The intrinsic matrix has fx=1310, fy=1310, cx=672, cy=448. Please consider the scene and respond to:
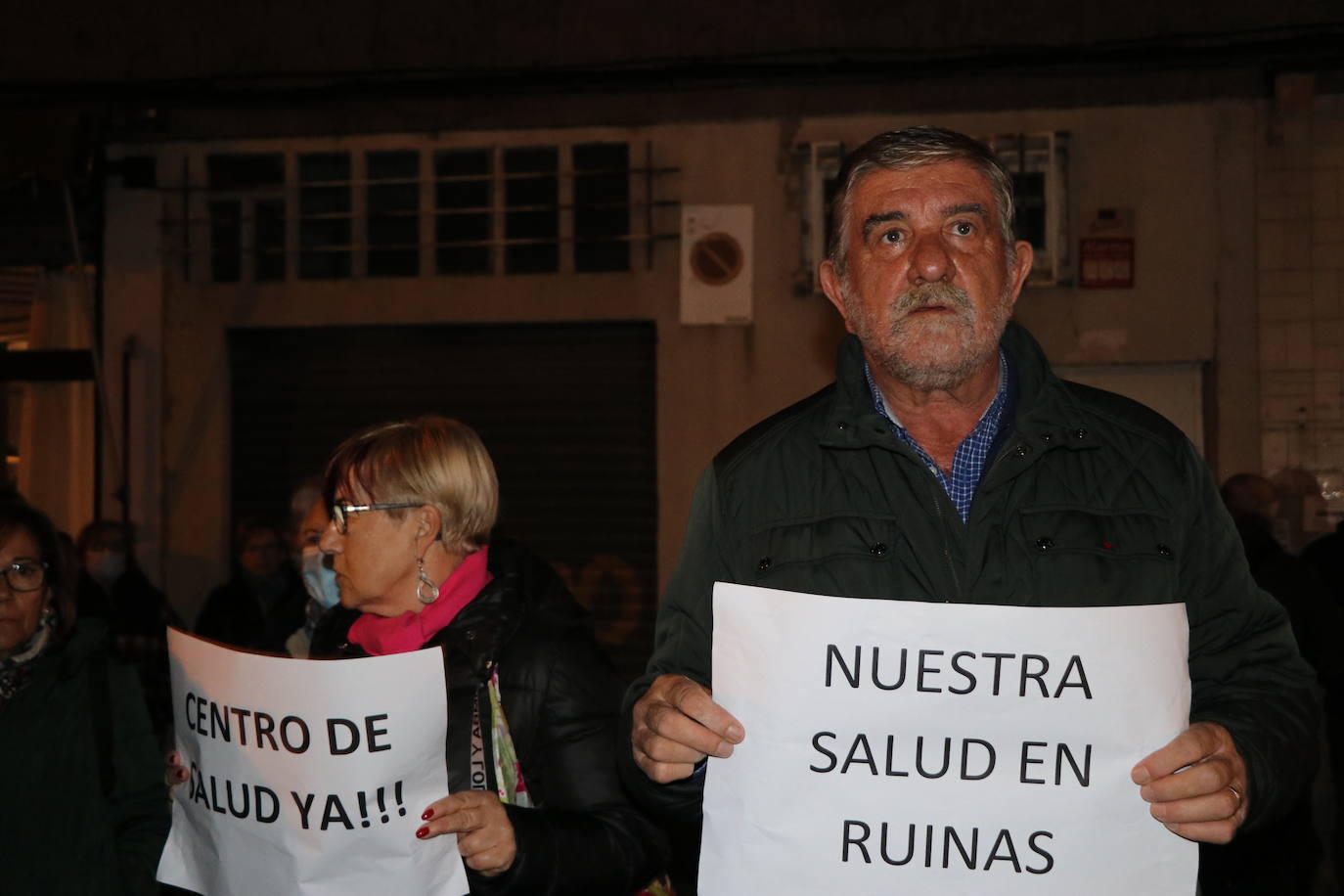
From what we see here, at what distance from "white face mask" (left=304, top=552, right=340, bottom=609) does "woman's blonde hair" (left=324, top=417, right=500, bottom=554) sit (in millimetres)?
1192

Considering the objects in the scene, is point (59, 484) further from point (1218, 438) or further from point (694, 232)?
point (1218, 438)

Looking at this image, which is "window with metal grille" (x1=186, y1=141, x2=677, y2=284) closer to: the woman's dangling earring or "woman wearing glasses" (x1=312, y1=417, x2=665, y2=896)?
"woman wearing glasses" (x1=312, y1=417, x2=665, y2=896)

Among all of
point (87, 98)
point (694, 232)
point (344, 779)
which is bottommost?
point (344, 779)

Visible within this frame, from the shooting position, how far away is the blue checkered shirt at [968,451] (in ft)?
7.55

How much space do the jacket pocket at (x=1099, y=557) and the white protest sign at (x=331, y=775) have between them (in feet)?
3.44

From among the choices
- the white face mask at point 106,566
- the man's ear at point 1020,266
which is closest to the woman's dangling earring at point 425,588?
the man's ear at point 1020,266

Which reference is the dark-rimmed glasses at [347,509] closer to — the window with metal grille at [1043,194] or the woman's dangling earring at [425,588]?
the woman's dangling earring at [425,588]

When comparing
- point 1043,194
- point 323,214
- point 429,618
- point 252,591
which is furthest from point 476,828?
point 323,214

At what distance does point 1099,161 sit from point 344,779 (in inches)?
329

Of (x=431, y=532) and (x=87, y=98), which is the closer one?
(x=431, y=532)

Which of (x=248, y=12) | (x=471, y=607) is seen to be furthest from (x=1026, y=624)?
(x=248, y=12)

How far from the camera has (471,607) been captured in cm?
266

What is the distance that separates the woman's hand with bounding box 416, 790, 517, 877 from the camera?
232cm

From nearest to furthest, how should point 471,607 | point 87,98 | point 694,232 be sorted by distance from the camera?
point 471,607 < point 694,232 < point 87,98
